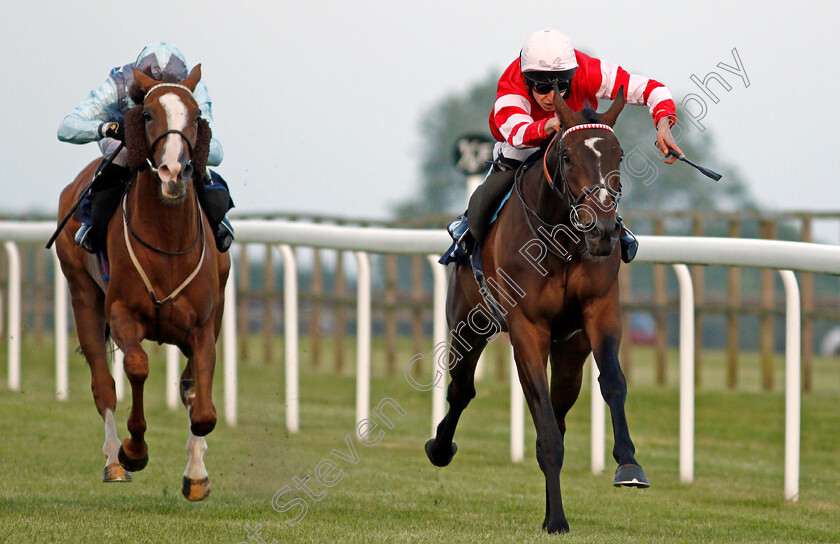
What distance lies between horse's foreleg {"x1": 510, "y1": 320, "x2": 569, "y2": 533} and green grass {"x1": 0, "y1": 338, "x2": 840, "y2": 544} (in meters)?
0.13

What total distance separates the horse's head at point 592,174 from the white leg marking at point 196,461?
206 cm

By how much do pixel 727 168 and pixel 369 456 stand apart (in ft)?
109

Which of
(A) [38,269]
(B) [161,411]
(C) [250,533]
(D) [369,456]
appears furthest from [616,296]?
(A) [38,269]

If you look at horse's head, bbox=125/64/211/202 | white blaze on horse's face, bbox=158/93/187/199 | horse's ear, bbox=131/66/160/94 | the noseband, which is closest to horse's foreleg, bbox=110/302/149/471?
horse's head, bbox=125/64/211/202

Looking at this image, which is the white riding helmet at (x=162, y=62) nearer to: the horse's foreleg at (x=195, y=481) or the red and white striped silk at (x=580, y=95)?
the red and white striped silk at (x=580, y=95)

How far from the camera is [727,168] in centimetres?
3856

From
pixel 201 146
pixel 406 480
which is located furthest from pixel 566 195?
pixel 406 480

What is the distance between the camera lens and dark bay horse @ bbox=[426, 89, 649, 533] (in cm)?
443

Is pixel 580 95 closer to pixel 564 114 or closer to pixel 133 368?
pixel 564 114

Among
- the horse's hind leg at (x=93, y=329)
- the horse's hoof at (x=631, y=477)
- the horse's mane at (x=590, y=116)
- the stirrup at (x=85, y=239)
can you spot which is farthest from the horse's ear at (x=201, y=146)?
the horse's hoof at (x=631, y=477)

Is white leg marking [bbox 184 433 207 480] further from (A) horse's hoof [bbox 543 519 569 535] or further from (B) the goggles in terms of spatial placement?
(B) the goggles

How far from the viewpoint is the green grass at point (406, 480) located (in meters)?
4.75

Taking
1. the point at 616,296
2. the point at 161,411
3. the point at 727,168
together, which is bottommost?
the point at 161,411

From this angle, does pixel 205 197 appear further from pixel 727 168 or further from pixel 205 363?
pixel 727 168
